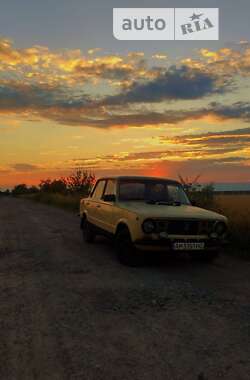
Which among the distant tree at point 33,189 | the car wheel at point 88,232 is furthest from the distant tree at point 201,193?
the distant tree at point 33,189

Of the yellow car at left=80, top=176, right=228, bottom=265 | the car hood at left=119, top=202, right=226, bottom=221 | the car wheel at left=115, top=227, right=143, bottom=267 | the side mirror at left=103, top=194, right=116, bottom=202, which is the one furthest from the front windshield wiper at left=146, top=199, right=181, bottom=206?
the car wheel at left=115, top=227, right=143, bottom=267

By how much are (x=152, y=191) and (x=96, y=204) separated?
1.70 metres

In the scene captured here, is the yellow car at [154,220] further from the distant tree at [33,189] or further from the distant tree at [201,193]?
the distant tree at [33,189]

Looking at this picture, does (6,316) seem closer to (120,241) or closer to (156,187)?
(120,241)

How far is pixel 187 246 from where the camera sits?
7555 millimetres

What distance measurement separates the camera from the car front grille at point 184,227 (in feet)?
24.6

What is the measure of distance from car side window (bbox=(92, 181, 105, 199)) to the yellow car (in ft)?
1.28

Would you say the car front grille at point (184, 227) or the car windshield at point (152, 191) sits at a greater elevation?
the car windshield at point (152, 191)

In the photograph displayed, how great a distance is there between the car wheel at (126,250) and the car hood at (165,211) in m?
0.54

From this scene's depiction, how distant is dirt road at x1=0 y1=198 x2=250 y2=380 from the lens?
3.57 metres

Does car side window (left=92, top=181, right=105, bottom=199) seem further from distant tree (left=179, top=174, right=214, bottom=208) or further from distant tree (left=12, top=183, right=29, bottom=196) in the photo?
distant tree (left=12, top=183, right=29, bottom=196)

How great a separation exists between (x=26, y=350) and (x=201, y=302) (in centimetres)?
255

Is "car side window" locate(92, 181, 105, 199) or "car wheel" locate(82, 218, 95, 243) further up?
"car side window" locate(92, 181, 105, 199)

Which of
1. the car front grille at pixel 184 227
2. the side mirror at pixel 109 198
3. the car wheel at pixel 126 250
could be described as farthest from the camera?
the side mirror at pixel 109 198
